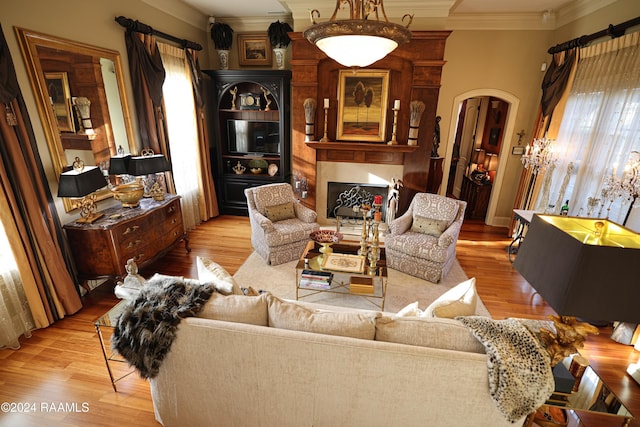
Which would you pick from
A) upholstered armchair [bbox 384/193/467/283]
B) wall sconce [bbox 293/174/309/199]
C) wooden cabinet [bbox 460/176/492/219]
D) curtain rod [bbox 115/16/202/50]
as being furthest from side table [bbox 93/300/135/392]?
wooden cabinet [bbox 460/176/492/219]

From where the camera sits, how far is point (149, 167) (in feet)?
11.5

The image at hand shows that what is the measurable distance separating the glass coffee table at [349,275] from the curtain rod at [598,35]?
3.38 meters

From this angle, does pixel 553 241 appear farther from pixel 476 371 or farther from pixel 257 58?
pixel 257 58

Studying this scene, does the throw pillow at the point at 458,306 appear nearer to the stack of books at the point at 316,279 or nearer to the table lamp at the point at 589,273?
the table lamp at the point at 589,273

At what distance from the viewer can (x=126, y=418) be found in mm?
1939

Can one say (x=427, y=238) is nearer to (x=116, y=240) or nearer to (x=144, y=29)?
(x=116, y=240)

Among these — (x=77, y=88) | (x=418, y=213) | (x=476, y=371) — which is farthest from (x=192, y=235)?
(x=476, y=371)

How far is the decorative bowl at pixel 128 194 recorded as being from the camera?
331 centimetres

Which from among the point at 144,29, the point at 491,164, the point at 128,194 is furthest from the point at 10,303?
the point at 491,164

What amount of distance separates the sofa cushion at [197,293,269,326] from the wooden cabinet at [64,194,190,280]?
6.16ft

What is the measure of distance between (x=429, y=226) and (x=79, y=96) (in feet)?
13.3

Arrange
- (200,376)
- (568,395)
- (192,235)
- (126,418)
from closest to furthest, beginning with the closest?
(568,395) < (200,376) < (126,418) < (192,235)

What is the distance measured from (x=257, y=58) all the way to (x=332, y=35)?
4.06 metres

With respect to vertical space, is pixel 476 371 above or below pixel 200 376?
above
